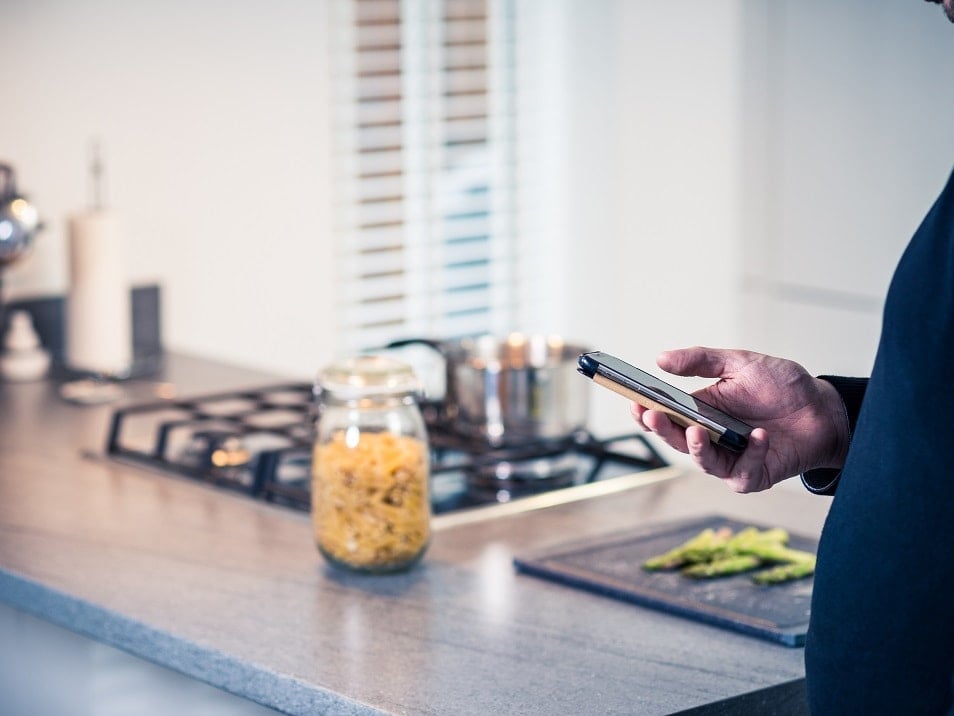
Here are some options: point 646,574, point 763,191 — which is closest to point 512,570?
point 646,574

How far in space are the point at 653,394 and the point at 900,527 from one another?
217 millimetres

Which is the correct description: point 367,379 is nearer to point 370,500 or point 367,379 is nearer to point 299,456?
point 370,500

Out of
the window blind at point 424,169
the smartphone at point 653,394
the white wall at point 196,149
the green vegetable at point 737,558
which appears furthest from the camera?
the window blind at point 424,169

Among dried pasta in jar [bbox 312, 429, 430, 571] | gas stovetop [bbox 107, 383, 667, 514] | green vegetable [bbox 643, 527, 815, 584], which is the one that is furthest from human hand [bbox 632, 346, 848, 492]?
gas stovetop [bbox 107, 383, 667, 514]

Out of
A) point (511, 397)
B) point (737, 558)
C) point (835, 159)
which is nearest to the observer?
point (737, 558)

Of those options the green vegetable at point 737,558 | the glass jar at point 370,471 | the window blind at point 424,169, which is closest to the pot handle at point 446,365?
the glass jar at point 370,471

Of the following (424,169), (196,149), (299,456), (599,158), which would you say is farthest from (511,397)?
(599,158)

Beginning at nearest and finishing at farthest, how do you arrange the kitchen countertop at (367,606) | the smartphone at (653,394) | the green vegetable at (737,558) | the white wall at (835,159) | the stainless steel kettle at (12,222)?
the smartphone at (653,394) → the kitchen countertop at (367,606) → the green vegetable at (737,558) → the stainless steel kettle at (12,222) → the white wall at (835,159)

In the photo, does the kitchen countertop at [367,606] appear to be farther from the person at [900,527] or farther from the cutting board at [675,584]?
the person at [900,527]

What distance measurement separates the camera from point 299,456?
194 centimetres

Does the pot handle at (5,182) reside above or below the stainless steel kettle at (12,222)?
above

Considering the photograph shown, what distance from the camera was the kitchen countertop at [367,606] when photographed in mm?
1182

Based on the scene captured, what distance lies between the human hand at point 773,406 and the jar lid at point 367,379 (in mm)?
404

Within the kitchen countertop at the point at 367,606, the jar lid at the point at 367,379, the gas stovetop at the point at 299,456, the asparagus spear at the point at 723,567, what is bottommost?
the kitchen countertop at the point at 367,606
